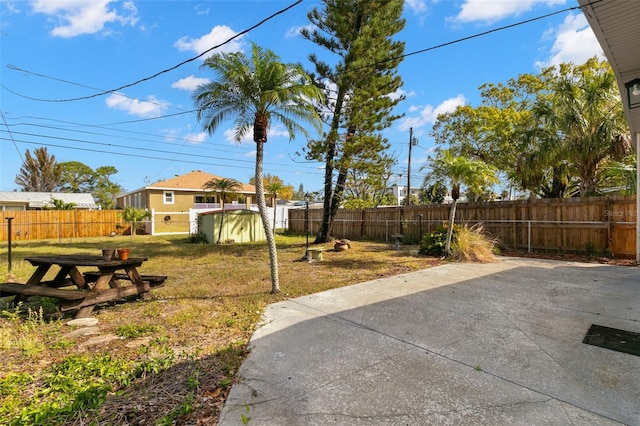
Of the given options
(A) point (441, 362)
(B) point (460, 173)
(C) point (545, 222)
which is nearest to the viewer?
(A) point (441, 362)

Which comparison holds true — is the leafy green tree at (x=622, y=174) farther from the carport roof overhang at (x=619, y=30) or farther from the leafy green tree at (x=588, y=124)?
the carport roof overhang at (x=619, y=30)

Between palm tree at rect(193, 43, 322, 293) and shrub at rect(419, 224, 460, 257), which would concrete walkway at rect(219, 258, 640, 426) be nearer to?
palm tree at rect(193, 43, 322, 293)

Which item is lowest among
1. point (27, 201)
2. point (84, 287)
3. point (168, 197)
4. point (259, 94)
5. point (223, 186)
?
point (84, 287)

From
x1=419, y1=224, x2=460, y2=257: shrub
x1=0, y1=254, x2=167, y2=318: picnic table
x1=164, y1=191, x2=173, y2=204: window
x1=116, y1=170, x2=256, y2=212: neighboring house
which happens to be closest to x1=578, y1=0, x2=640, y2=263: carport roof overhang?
x1=419, y1=224, x2=460, y2=257: shrub

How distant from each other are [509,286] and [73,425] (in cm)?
634

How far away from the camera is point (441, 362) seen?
120 inches

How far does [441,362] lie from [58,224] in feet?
81.1

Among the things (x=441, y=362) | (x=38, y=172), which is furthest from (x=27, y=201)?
(x=441, y=362)

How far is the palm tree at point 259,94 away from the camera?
18.9 ft

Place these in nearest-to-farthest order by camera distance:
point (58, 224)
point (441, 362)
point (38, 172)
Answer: point (441, 362)
point (58, 224)
point (38, 172)

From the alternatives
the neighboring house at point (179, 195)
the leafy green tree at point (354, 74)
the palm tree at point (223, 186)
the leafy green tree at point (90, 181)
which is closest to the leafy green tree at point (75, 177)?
the leafy green tree at point (90, 181)

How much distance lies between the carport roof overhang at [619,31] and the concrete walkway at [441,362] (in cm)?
391

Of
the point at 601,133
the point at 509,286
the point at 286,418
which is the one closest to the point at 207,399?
the point at 286,418

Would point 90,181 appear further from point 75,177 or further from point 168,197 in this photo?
point 168,197
